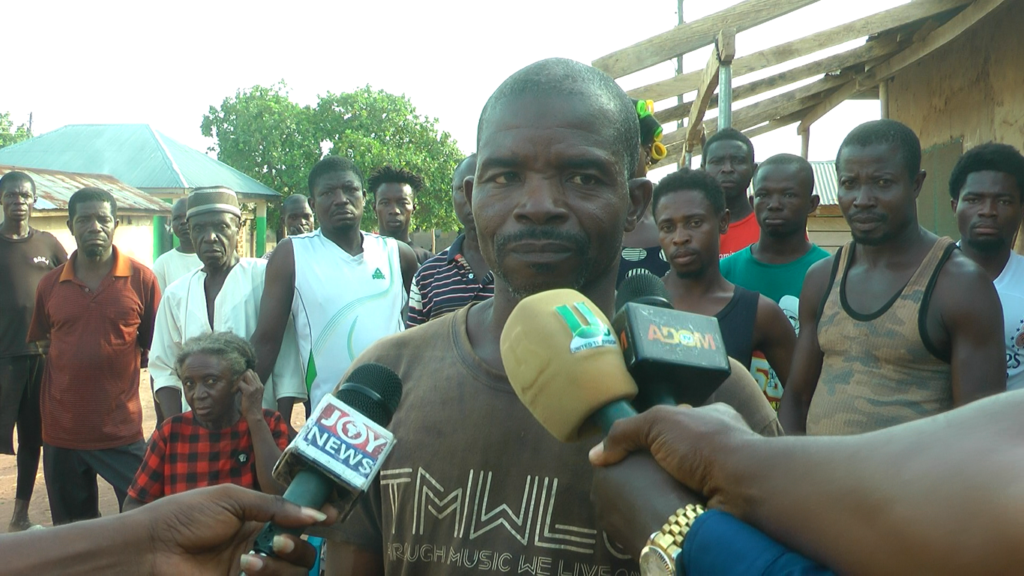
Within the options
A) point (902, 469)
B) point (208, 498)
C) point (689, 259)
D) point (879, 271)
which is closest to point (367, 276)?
point (689, 259)

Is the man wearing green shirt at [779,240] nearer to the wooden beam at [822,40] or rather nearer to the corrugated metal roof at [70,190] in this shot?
the wooden beam at [822,40]

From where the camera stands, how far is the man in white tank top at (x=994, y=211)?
392 cm

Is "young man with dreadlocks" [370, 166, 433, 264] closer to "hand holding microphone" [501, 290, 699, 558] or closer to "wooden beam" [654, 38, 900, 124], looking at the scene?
"wooden beam" [654, 38, 900, 124]

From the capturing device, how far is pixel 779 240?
4652mm

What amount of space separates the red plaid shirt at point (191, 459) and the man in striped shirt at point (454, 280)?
110 cm

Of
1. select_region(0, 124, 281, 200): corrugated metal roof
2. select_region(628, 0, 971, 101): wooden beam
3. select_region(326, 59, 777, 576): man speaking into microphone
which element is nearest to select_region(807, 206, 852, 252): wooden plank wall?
select_region(628, 0, 971, 101): wooden beam

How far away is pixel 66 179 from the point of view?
22.6 m

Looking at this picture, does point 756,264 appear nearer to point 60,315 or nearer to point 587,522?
point 587,522

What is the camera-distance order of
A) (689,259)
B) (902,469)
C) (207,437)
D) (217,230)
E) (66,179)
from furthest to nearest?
(66,179), (217,230), (207,437), (689,259), (902,469)

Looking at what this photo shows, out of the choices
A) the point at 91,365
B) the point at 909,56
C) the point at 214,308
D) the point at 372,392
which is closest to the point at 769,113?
the point at 909,56

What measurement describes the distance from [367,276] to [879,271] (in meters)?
2.92

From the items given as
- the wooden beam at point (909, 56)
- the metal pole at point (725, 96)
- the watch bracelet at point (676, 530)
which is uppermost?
the wooden beam at point (909, 56)

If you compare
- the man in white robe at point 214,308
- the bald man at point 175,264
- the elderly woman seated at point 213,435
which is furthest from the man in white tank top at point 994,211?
the bald man at point 175,264

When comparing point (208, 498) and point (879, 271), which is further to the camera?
point (879, 271)
